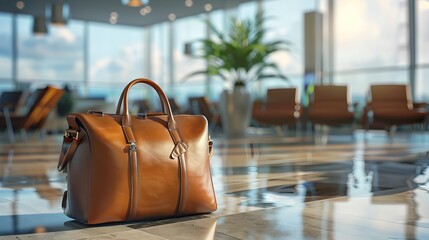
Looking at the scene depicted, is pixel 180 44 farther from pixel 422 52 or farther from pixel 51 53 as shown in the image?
pixel 422 52

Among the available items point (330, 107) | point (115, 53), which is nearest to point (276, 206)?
point (330, 107)

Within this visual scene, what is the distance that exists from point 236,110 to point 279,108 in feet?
2.10

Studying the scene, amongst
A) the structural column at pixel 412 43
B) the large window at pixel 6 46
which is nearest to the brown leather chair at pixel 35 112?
the structural column at pixel 412 43

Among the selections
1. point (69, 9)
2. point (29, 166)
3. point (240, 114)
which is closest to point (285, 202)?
point (29, 166)

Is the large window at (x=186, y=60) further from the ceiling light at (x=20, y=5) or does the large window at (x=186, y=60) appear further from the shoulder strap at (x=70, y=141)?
the shoulder strap at (x=70, y=141)

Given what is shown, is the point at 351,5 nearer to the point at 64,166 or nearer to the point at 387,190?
the point at 387,190

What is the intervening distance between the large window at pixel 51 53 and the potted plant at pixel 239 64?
886 centimetres

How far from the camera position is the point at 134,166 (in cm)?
157

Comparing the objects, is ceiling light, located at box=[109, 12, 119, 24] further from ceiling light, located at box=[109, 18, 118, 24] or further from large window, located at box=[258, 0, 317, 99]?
large window, located at box=[258, 0, 317, 99]

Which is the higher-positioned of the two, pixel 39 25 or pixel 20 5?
pixel 20 5

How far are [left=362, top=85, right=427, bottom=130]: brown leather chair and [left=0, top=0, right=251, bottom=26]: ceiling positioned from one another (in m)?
6.43

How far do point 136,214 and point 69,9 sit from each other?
1356 centimetres

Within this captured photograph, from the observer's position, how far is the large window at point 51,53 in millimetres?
14922

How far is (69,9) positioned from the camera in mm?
14148
